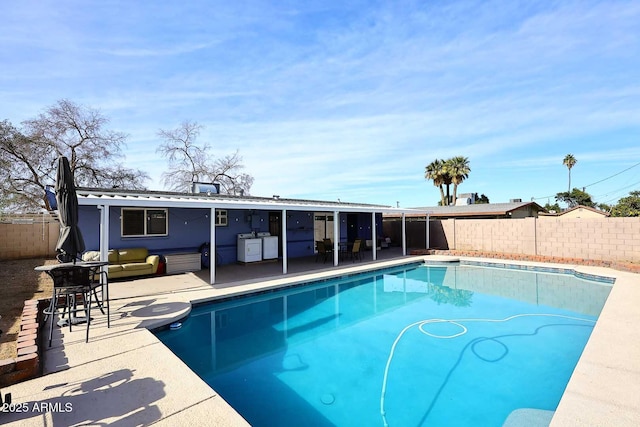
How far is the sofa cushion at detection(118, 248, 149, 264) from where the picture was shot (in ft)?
30.6

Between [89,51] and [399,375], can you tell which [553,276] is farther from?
[89,51]

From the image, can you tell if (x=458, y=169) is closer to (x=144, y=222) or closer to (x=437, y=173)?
(x=437, y=173)

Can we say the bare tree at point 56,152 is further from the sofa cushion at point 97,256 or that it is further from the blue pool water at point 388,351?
the blue pool water at point 388,351

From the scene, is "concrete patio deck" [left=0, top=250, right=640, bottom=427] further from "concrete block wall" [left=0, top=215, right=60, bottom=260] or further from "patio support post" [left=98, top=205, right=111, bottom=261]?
"concrete block wall" [left=0, top=215, right=60, bottom=260]

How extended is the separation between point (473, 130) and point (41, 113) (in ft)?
77.8

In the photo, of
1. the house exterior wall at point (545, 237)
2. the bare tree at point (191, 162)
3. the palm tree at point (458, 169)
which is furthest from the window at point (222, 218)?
the palm tree at point (458, 169)

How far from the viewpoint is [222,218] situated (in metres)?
11.7

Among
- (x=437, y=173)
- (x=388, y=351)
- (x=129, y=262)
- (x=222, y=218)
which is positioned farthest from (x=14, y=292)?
(x=437, y=173)

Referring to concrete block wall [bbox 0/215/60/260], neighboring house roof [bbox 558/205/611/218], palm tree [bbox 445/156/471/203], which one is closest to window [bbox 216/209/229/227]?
concrete block wall [bbox 0/215/60/260]

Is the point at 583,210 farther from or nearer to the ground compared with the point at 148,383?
farther from the ground

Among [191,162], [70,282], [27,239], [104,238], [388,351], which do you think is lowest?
[388,351]

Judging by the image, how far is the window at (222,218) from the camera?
1157cm

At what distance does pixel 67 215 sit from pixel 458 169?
3087 cm

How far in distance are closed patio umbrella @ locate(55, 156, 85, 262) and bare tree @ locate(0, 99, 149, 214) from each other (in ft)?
46.9
